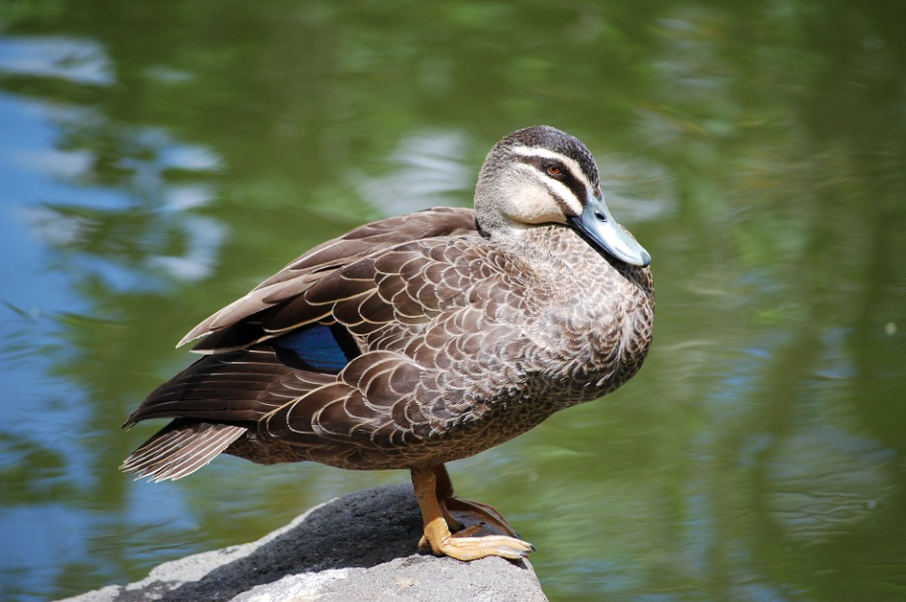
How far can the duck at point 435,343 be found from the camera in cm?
439

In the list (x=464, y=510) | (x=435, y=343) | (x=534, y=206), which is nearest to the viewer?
(x=435, y=343)

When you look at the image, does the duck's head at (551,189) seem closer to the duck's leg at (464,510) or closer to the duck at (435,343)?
the duck at (435,343)

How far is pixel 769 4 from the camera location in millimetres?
11250

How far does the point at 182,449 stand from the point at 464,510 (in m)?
1.28

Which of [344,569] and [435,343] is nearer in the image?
[435,343]

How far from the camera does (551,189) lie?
4.64 metres

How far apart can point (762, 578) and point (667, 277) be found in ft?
8.48

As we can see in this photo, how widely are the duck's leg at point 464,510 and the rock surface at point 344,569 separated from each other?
6.5 inches

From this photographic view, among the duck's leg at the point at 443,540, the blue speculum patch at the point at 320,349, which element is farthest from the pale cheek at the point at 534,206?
the duck's leg at the point at 443,540

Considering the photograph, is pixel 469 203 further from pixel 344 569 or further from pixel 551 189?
pixel 344 569

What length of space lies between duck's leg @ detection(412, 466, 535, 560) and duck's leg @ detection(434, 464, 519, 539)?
232 mm

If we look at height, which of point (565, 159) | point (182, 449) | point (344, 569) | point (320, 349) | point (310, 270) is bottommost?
point (344, 569)

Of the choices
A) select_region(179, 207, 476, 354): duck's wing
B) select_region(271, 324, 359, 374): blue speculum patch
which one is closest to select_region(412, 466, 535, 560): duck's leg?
select_region(271, 324, 359, 374): blue speculum patch

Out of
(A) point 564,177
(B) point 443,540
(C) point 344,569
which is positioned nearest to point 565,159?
(A) point 564,177
